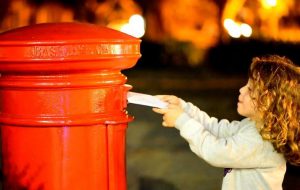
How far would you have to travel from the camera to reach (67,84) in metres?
2.42

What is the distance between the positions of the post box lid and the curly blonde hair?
0.76m

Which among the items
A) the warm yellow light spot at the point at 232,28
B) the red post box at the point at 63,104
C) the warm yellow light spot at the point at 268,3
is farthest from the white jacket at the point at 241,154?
the warm yellow light spot at the point at 268,3

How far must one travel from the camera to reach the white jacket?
114 inches

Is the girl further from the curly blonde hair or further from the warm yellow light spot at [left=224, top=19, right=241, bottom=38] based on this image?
the warm yellow light spot at [left=224, top=19, right=241, bottom=38]

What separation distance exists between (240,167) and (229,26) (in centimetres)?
1075

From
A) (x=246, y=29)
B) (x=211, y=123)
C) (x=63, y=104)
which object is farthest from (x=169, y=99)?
(x=246, y=29)

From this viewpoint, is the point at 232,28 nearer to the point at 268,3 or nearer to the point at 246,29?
the point at 246,29

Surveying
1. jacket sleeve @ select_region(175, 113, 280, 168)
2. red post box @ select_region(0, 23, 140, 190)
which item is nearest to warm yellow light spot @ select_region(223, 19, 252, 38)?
jacket sleeve @ select_region(175, 113, 280, 168)

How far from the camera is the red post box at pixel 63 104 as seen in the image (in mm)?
2352

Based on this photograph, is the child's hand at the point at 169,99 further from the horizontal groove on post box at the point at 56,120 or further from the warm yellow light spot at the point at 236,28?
the warm yellow light spot at the point at 236,28

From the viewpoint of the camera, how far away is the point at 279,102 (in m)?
2.94

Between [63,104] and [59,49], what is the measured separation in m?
0.23

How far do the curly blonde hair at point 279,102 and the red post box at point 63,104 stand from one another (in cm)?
67

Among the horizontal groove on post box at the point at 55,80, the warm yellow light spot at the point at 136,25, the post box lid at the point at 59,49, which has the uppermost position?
the post box lid at the point at 59,49
